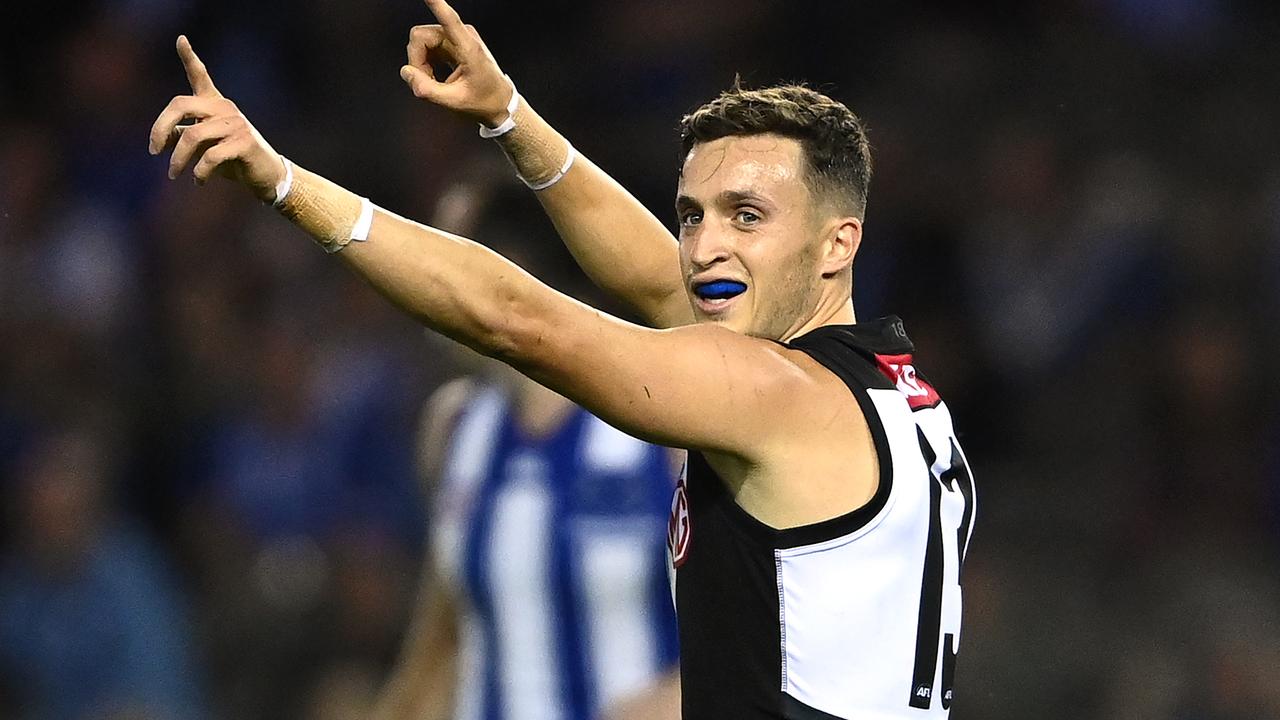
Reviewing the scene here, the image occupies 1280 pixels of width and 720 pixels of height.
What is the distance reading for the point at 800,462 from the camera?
281 cm

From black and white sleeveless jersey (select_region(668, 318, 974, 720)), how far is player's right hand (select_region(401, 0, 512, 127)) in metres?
0.75

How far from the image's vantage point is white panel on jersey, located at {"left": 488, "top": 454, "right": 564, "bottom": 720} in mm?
4246

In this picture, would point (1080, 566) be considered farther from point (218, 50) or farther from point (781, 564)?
point (218, 50)

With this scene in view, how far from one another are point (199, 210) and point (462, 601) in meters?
4.38

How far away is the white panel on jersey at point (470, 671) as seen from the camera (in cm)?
434

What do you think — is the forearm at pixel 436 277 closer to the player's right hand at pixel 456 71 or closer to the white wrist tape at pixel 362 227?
the white wrist tape at pixel 362 227

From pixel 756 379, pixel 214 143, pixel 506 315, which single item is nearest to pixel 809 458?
pixel 756 379

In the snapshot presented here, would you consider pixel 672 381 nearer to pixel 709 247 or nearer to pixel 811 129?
pixel 709 247

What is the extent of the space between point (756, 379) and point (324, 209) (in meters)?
0.72

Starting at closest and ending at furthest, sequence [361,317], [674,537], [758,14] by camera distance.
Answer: [674,537]
[361,317]
[758,14]

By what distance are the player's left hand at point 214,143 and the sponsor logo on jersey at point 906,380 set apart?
1.10 meters

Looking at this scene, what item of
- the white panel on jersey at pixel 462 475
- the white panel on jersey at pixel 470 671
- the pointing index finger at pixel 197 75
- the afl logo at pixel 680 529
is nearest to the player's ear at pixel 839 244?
the afl logo at pixel 680 529

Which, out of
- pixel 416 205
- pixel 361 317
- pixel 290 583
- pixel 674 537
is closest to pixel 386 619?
pixel 290 583

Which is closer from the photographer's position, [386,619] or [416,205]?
[386,619]
